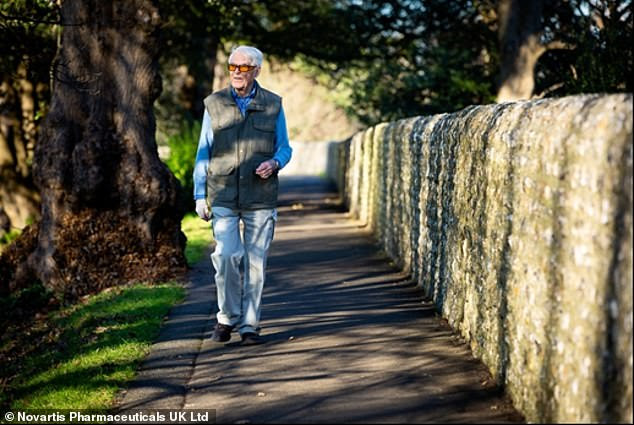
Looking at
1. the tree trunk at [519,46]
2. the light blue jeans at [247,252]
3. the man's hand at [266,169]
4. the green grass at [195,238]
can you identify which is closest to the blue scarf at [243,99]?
the man's hand at [266,169]

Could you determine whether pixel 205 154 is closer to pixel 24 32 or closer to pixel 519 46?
pixel 24 32

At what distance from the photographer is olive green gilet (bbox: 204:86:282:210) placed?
774cm

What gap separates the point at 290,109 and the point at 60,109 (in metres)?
57.5

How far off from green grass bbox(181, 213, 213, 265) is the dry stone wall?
5.25m

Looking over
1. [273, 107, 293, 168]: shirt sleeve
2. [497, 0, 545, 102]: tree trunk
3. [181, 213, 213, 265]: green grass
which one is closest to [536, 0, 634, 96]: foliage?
[497, 0, 545, 102]: tree trunk

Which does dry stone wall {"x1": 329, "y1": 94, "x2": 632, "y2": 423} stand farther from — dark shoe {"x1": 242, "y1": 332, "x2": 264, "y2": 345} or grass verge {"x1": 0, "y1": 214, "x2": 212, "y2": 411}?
grass verge {"x1": 0, "y1": 214, "x2": 212, "y2": 411}

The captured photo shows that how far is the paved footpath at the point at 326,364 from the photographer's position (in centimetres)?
593

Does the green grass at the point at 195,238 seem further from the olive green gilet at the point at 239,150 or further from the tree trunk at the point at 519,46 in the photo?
the tree trunk at the point at 519,46

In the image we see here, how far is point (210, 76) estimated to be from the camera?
88.9ft

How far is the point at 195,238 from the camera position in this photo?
57.6ft

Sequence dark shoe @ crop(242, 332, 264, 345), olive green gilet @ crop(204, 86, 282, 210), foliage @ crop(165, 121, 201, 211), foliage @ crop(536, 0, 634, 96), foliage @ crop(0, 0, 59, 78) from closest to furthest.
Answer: olive green gilet @ crop(204, 86, 282, 210) → dark shoe @ crop(242, 332, 264, 345) → foliage @ crop(0, 0, 59, 78) → foliage @ crop(536, 0, 634, 96) → foliage @ crop(165, 121, 201, 211)

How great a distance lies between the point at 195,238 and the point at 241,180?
9.96 meters

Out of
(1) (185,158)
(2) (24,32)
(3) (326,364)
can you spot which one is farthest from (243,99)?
(1) (185,158)

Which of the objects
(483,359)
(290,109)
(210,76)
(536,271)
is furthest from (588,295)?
(290,109)
